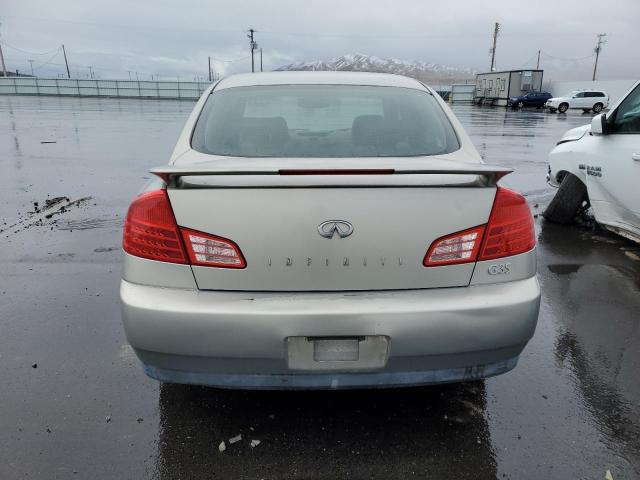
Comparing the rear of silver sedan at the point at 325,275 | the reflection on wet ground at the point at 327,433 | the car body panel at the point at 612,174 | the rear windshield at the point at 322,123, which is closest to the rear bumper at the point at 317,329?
the rear of silver sedan at the point at 325,275

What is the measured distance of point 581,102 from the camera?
39.2m

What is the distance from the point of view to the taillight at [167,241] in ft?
6.66

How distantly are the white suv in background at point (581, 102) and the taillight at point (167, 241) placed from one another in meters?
42.0

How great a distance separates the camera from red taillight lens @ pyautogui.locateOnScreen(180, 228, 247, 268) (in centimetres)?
202

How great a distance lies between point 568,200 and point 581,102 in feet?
127

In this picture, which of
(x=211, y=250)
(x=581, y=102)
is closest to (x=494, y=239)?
(x=211, y=250)

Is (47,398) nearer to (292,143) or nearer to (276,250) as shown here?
(276,250)

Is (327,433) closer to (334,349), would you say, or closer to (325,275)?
(334,349)

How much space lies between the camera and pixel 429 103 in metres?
3.03

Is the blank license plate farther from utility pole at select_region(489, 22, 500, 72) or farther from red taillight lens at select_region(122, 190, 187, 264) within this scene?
utility pole at select_region(489, 22, 500, 72)

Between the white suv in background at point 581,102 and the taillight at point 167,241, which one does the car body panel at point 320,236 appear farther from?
the white suv in background at point 581,102

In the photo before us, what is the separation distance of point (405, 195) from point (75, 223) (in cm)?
489

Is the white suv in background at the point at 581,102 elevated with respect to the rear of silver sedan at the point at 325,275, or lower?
lower

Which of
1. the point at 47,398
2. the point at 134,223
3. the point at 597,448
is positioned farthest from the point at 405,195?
the point at 47,398
